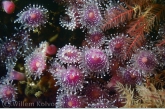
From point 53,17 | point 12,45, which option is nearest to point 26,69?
point 12,45

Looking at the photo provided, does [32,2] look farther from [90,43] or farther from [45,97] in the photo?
[45,97]

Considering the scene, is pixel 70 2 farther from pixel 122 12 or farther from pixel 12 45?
pixel 12 45

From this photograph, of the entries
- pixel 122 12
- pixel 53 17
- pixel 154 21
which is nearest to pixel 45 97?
pixel 53 17

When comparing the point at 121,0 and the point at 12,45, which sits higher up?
the point at 121,0

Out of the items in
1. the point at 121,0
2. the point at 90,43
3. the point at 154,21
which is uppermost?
the point at 121,0

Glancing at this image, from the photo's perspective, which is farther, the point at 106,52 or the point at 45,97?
the point at 45,97

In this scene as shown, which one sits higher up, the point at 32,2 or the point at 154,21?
the point at 32,2
